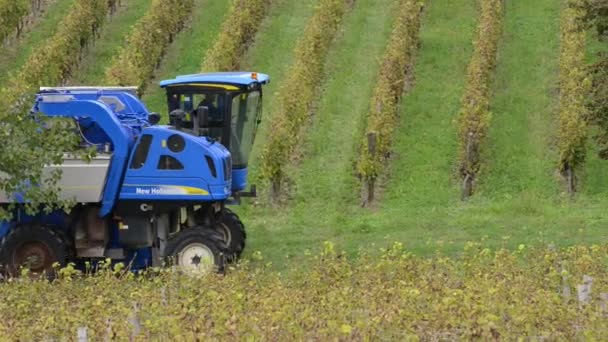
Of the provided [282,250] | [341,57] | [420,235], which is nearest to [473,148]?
[420,235]

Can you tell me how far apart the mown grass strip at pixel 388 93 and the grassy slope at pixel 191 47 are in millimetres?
5400

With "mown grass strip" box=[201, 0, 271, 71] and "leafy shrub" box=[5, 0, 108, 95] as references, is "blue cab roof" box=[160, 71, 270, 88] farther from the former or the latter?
"mown grass strip" box=[201, 0, 271, 71]

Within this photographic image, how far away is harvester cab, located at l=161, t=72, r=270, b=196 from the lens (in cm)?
1725

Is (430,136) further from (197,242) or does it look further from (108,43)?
(197,242)

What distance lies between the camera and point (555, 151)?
25984 millimetres

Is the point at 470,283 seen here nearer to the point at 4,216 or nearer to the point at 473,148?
the point at 4,216

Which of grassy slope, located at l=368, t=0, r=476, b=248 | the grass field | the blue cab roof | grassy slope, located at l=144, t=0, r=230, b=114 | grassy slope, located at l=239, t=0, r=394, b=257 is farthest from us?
grassy slope, located at l=144, t=0, r=230, b=114

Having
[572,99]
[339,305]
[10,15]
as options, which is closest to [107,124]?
[339,305]

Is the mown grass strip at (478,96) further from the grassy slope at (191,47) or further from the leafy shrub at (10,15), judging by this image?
the leafy shrub at (10,15)

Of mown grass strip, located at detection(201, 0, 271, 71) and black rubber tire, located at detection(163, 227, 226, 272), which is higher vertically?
mown grass strip, located at detection(201, 0, 271, 71)

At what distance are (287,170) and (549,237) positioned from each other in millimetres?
7682

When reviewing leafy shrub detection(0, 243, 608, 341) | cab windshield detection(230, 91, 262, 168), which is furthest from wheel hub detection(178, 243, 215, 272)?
leafy shrub detection(0, 243, 608, 341)

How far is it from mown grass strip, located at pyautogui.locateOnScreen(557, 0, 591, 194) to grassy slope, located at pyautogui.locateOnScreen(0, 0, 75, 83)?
1434cm

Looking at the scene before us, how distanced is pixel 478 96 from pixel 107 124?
42.5 feet
